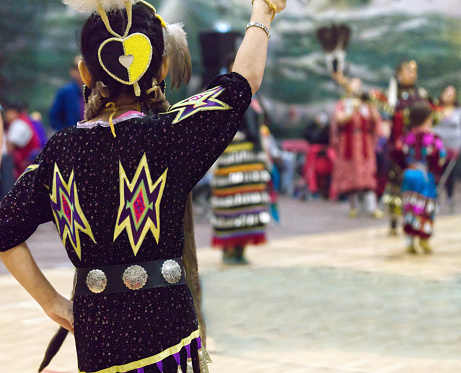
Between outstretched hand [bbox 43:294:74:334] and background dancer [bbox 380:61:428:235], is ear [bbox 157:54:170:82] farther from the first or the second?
background dancer [bbox 380:61:428:235]

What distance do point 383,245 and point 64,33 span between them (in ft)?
39.5

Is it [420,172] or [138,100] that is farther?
[420,172]

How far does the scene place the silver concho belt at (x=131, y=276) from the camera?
63.0 inches

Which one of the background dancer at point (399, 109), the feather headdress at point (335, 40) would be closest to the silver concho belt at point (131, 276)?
the background dancer at point (399, 109)

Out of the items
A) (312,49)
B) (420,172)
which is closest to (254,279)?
(420,172)

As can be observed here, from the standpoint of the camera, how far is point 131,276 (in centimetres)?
160

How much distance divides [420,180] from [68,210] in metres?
5.90

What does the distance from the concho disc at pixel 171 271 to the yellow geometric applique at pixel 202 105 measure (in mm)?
312

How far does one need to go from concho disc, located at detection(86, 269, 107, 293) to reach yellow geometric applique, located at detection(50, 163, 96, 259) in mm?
54

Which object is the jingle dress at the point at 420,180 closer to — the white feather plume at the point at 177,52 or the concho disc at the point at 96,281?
the white feather plume at the point at 177,52

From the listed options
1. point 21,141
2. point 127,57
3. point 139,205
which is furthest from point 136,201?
point 21,141

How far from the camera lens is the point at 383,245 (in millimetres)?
7863

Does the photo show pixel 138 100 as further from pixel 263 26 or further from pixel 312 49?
pixel 312 49

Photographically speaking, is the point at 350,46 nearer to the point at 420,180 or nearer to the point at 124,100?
the point at 420,180
